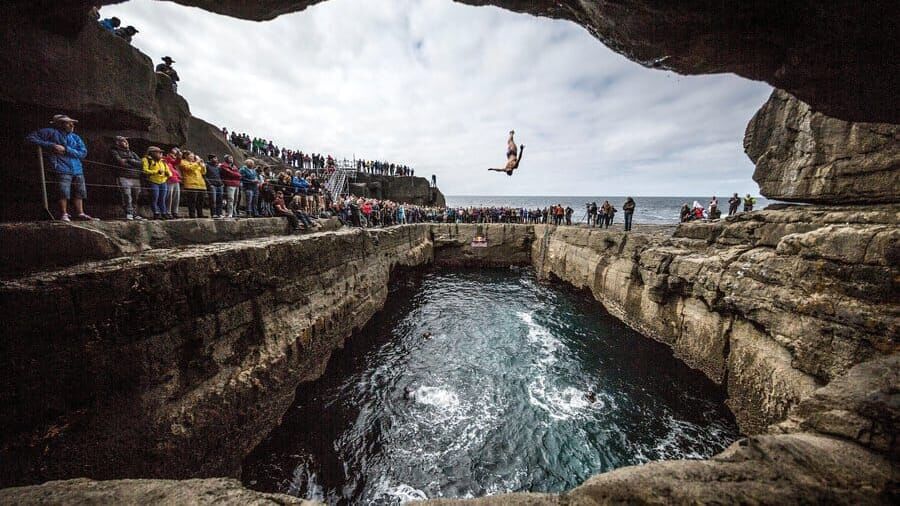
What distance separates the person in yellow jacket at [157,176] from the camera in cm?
698

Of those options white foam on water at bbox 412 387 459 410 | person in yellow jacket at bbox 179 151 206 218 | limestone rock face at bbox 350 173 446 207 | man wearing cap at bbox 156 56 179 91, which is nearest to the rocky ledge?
person in yellow jacket at bbox 179 151 206 218

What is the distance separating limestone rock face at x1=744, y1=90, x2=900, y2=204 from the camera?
25.1 feet

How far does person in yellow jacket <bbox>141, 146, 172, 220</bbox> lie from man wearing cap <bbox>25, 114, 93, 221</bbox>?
129 cm

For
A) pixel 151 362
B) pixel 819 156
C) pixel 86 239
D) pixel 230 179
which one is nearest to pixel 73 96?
pixel 230 179

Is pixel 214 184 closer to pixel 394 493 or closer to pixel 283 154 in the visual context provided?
pixel 394 493

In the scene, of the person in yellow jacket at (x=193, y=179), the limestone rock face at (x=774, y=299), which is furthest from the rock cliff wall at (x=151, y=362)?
the limestone rock face at (x=774, y=299)

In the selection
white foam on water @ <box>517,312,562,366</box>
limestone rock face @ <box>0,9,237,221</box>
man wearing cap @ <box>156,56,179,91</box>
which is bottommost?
white foam on water @ <box>517,312,562,366</box>

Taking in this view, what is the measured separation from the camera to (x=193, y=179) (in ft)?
26.8

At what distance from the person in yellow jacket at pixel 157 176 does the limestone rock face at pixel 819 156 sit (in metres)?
17.3

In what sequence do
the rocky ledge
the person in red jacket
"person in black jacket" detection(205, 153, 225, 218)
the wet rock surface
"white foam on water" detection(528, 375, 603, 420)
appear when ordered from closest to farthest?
1. the rocky ledge
2. the wet rock surface
3. "white foam on water" detection(528, 375, 603, 420)
4. "person in black jacket" detection(205, 153, 225, 218)
5. the person in red jacket

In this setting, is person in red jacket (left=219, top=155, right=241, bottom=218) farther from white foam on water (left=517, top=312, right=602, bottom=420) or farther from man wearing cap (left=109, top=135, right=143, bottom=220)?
white foam on water (left=517, top=312, right=602, bottom=420)

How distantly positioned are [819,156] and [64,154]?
1851 cm

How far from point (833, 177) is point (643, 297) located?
20.7 feet

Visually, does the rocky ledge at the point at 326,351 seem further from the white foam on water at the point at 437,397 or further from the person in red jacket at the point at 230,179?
the white foam on water at the point at 437,397
